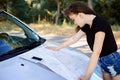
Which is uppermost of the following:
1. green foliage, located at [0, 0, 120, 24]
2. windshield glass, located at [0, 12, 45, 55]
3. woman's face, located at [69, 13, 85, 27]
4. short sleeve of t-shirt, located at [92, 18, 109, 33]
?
woman's face, located at [69, 13, 85, 27]

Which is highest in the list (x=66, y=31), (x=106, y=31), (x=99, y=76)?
(x=106, y=31)

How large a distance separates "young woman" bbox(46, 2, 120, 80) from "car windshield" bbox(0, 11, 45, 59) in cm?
81

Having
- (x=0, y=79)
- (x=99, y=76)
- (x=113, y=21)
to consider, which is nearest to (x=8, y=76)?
(x=0, y=79)

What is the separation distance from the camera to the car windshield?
14.2 feet

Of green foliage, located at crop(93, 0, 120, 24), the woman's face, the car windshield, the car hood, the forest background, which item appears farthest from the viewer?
green foliage, located at crop(93, 0, 120, 24)

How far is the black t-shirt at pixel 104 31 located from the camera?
368cm

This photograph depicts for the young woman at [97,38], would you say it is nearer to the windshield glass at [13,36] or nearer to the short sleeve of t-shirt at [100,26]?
the short sleeve of t-shirt at [100,26]

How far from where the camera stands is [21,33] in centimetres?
515

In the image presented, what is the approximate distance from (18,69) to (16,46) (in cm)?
83

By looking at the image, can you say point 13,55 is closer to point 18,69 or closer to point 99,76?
point 18,69

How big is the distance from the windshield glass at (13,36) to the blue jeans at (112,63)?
1074mm

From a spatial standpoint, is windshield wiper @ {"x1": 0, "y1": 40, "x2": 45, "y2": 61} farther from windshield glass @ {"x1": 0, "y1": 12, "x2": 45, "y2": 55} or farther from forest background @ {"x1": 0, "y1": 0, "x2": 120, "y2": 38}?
forest background @ {"x1": 0, "y1": 0, "x2": 120, "y2": 38}

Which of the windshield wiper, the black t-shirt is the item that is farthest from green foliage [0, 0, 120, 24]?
the black t-shirt

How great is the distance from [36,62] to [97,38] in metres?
0.69
